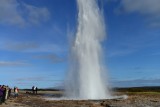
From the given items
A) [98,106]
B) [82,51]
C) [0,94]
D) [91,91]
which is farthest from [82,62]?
[0,94]

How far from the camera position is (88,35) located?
52344mm

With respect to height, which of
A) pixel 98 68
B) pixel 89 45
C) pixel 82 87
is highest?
pixel 89 45

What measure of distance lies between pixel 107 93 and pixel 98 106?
17883mm

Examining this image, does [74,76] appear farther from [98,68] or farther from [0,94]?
[0,94]

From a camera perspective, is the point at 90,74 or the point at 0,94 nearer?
the point at 0,94

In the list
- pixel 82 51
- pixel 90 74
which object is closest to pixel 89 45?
pixel 82 51

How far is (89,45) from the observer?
52.0 metres

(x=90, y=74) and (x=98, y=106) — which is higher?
(x=90, y=74)

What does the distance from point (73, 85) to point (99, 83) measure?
13.7 ft

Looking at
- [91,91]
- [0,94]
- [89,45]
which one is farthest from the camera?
[89,45]

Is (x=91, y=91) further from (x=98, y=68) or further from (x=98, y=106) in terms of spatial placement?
(x=98, y=106)

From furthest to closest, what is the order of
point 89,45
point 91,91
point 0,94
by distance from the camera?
point 89,45 → point 91,91 → point 0,94

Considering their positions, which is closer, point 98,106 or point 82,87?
point 98,106

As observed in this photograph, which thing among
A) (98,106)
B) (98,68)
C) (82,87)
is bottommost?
(98,106)
